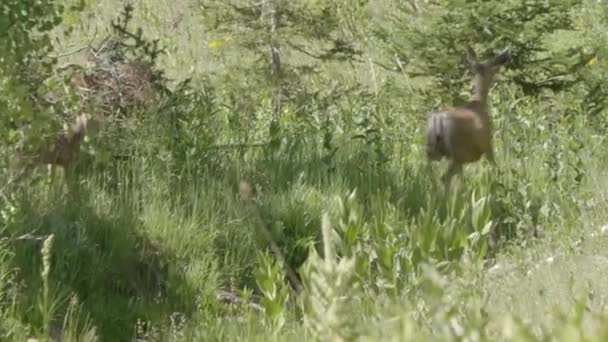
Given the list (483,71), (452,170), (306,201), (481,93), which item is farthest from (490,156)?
(306,201)

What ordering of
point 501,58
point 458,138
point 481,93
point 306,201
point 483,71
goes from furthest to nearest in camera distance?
point 501,58 < point 483,71 < point 481,93 < point 458,138 < point 306,201

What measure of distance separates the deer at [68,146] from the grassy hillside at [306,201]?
82mm

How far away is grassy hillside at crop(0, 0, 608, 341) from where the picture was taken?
500 centimetres

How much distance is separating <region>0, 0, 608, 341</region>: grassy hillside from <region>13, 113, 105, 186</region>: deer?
82 millimetres

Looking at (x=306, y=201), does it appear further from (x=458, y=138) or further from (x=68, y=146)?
(x=68, y=146)

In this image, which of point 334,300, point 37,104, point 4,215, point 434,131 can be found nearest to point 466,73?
point 434,131

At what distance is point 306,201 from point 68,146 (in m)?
1.42

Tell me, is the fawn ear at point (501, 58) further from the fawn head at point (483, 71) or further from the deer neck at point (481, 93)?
the deer neck at point (481, 93)

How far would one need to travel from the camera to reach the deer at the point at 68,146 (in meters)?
6.53

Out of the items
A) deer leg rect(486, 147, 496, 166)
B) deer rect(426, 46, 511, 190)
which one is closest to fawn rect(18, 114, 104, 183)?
deer rect(426, 46, 511, 190)

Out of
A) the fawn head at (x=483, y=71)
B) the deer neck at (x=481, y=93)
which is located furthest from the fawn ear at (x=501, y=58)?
the deer neck at (x=481, y=93)

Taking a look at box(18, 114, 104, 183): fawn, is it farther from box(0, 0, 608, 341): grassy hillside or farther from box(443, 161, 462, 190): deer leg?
box(443, 161, 462, 190): deer leg

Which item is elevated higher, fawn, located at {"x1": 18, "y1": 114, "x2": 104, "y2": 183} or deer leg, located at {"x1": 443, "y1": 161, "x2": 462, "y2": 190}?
fawn, located at {"x1": 18, "y1": 114, "x2": 104, "y2": 183}

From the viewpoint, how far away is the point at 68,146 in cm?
669
